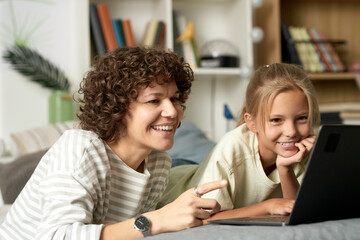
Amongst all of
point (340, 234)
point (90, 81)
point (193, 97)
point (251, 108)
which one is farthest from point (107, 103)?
point (193, 97)

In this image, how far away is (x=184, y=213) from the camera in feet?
3.11

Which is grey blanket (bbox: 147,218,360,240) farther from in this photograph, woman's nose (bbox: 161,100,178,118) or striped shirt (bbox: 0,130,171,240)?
woman's nose (bbox: 161,100,178,118)

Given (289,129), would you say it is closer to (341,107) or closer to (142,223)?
(142,223)

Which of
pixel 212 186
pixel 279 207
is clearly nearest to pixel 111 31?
pixel 279 207

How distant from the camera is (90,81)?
1.22 metres

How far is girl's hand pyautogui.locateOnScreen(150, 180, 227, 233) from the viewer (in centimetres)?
94

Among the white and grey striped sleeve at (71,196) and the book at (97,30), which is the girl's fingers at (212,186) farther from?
the book at (97,30)

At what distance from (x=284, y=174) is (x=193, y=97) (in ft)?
5.78

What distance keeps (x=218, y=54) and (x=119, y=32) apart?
56 cm

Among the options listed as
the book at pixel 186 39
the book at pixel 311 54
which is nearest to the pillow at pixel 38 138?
the book at pixel 186 39

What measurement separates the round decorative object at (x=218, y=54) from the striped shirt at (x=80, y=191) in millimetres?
1565

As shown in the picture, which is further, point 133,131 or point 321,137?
point 133,131

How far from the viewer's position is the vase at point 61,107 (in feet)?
8.44

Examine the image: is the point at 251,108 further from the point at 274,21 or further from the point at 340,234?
the point at 274,21
